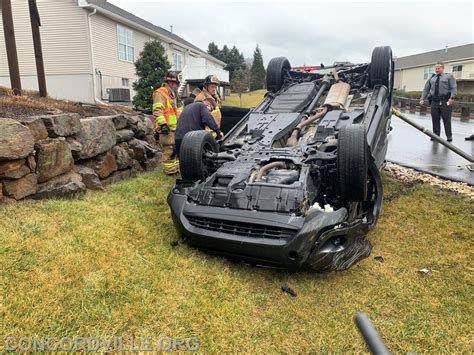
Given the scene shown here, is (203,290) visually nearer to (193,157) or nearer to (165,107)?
(193,157)

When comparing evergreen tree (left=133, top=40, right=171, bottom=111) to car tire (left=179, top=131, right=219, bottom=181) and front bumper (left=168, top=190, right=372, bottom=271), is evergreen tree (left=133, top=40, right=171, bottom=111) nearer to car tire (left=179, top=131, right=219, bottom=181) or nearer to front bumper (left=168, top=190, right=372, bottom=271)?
car tire (left=179, top=131, right=219, bottom=181)

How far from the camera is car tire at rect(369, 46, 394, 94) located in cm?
568

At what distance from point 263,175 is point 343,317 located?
1517 millimetres

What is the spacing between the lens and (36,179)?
4.18 m

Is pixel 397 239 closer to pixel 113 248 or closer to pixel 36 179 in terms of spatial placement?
pixel 113 248

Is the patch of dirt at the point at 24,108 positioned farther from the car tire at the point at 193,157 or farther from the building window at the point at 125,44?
the building window at the point at 125,44

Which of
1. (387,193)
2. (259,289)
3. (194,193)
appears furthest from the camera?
(387,193)

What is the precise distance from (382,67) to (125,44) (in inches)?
590

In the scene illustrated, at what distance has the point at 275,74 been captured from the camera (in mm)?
6535

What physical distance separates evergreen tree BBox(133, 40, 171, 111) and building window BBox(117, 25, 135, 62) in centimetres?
243

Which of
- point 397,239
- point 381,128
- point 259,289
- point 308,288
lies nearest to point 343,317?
point 308,288

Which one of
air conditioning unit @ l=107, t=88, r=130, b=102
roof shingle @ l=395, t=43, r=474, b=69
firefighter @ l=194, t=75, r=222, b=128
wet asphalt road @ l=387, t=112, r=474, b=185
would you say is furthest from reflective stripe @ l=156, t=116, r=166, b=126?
roof shingle @ l=395, t=43, r=474, b=69

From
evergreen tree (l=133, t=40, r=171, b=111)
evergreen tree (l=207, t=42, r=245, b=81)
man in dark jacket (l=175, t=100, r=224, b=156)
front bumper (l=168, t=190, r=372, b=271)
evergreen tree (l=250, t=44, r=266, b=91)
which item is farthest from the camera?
evergreen tree (l=207, t=42, r=245, b=81)

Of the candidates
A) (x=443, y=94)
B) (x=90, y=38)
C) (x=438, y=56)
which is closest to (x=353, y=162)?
(x=443, y=94)
